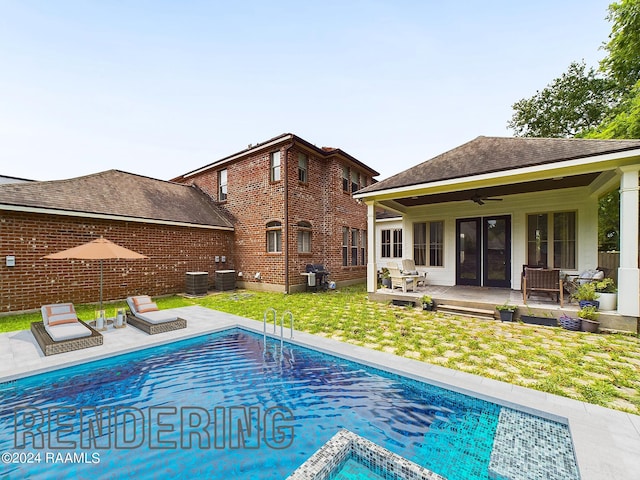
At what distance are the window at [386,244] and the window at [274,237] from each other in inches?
295

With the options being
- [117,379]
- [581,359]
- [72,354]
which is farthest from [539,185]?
[72,354]

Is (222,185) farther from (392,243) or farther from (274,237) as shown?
(392,243)

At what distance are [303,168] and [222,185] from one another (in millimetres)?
5164

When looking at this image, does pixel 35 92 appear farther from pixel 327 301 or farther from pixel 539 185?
pixel 539 185

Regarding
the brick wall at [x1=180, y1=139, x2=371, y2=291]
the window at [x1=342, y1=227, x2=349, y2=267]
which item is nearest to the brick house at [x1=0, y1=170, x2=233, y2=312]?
the brick wall at [x1=180, y1=139, x2=371, y2=291]

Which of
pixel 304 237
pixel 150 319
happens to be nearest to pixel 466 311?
pixel 304 237

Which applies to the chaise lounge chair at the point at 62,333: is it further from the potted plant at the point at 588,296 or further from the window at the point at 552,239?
the window at the point at 552,239

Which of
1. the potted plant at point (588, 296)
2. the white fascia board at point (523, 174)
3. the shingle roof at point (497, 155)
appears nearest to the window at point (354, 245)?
the shingle roof at point (497, 155)

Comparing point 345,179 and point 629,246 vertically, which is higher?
point 345,179

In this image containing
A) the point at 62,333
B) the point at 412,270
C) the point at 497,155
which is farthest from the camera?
the point at 412,270

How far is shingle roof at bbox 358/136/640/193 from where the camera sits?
252 inches

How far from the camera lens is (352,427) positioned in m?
3.04

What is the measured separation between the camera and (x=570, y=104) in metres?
19.8

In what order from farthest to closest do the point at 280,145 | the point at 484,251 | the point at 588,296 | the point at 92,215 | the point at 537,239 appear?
the point at 280,145 → the point at 484,251 → the point at 537,239 → the point at 92,215 → the point at 588,296
